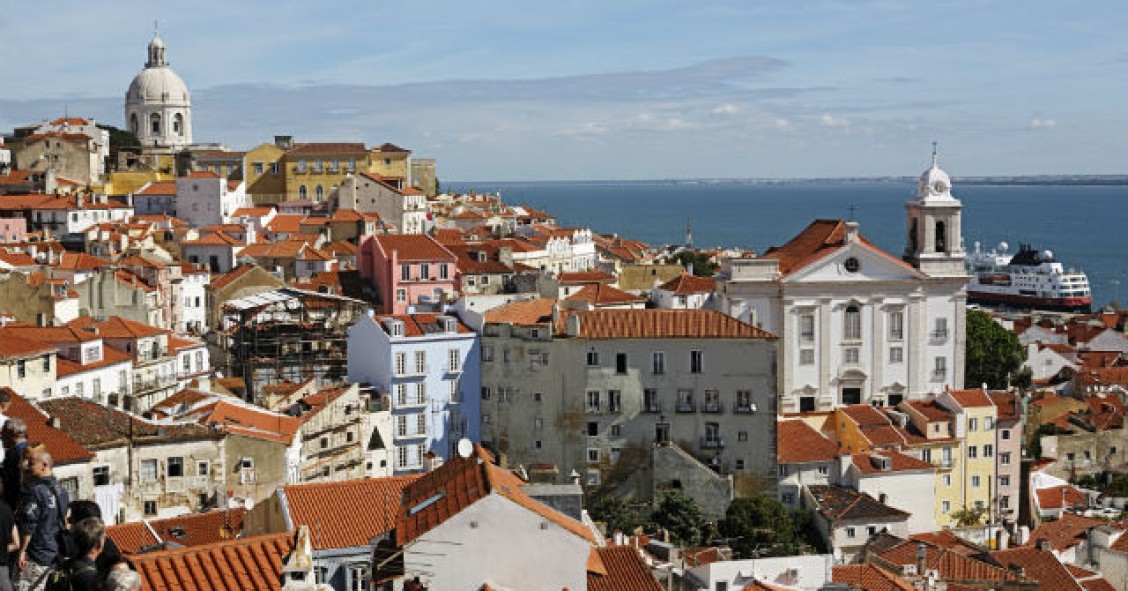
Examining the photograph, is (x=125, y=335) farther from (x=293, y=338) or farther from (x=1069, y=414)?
(x=1069, y=414)

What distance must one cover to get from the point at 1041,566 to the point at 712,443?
1053cm

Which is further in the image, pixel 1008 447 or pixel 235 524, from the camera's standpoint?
pixel 1008 447

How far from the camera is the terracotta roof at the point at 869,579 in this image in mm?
23984

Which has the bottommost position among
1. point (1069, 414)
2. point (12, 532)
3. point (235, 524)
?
point (1069, 414)

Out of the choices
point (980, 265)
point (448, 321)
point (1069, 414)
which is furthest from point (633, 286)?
point (980, 265)

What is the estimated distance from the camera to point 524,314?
1517 inches

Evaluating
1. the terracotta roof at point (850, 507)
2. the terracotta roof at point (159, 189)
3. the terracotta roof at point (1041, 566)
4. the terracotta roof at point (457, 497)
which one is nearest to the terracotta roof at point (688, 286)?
the terracotta roof at point (850, 507)

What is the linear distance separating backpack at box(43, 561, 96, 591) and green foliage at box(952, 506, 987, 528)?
1424 inches

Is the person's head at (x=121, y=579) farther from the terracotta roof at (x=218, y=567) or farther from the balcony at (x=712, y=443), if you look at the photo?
the balcony at (x=712, y=443)

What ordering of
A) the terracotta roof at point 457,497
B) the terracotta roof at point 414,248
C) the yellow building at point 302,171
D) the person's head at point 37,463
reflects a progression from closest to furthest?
the person's head at point 37,463 → the terracotta roof at point 457,497 → the terracotta roof at point 414,248 → the yellow building at point 302,171

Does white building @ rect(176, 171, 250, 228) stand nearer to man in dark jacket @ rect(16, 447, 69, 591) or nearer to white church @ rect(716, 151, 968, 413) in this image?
white church @ rect(716, 151, 968, 413)

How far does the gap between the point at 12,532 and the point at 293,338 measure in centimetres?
3506

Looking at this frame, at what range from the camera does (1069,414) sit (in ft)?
165

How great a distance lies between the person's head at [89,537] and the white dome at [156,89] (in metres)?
91.8
